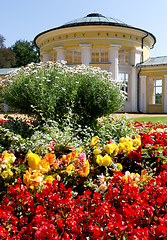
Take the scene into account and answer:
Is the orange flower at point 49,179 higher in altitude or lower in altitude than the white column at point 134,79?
lower

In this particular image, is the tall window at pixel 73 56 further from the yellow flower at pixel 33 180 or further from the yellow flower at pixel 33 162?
the yellow flower at pixel 33 180

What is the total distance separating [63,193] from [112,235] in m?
0.68

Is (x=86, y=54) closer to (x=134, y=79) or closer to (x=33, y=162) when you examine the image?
(x=134, y=79)

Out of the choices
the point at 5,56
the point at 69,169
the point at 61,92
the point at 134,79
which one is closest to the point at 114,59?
the point at 134,79

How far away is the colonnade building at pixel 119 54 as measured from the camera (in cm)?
1920

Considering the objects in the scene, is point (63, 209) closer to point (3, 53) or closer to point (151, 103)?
point (151, 103)

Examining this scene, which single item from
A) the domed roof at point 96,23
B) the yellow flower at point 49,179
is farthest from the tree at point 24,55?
the yellow flower at point 49,179

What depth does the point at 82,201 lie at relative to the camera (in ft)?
6.53

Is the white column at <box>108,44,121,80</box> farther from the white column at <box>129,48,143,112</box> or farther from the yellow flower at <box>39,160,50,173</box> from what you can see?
the yellow flower at <box>39,160,50,173</box>

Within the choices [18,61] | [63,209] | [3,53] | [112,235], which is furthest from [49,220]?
[18,61]

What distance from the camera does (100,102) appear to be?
539 cm

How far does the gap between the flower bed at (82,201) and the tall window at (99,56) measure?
18.4m

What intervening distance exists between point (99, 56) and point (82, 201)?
19565mm

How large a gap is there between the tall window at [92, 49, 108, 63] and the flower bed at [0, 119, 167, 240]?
60.3ft
